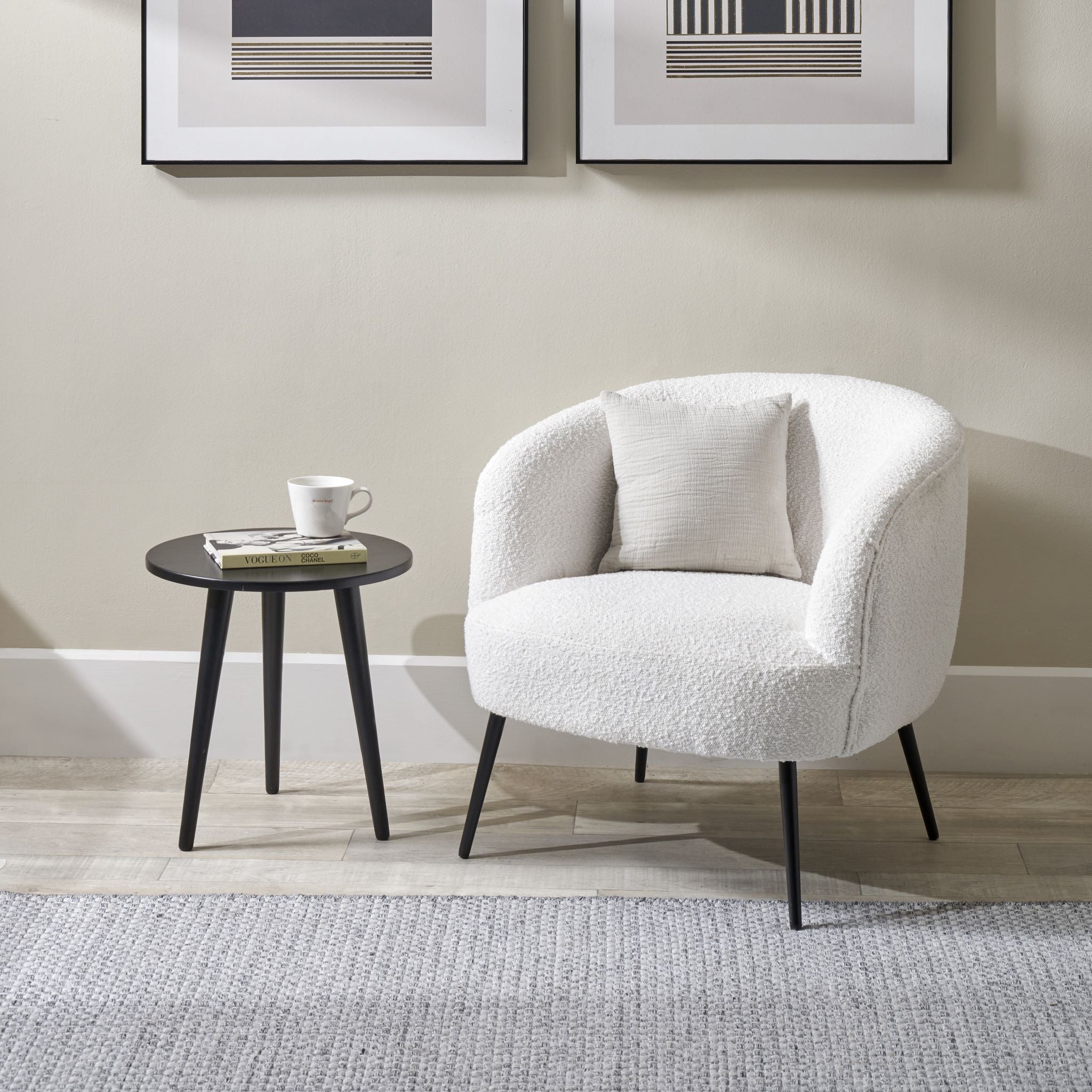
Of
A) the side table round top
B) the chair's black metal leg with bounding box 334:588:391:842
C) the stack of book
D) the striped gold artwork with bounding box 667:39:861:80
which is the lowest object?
the chair's black metal leg with bounding box 334:588:391:842

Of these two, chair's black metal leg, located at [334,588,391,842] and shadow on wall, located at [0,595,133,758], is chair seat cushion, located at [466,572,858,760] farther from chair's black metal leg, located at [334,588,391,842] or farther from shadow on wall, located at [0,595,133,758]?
shadow on wall, located at [0,595,133,758]

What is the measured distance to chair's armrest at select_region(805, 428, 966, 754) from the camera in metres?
1.44

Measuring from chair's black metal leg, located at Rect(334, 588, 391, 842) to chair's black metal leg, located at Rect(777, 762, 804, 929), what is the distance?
63cm

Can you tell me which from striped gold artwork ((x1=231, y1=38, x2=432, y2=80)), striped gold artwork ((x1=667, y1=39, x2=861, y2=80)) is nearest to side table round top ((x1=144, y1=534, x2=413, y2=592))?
striped gold artwork ((x1=231, y1=38, x2=432, y2=80))

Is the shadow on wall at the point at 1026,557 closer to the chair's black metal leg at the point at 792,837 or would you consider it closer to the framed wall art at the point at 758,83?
the framed wall art at the point at 758,83

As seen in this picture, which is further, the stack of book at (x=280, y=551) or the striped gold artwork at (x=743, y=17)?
the striped gold artwork at (x=743, y=17)

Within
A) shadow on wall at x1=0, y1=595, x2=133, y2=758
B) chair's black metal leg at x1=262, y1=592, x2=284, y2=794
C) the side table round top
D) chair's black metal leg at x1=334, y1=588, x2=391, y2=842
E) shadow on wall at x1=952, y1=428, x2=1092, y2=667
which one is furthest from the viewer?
shadow on wall at x1=0, y1=595, x2=133, y2=758

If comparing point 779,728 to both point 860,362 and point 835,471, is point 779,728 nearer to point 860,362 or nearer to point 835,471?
point 835,471

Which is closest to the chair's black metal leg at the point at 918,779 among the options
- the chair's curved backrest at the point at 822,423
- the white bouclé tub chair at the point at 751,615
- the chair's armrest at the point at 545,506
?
the white bouclé tub chair at the point at 751,615

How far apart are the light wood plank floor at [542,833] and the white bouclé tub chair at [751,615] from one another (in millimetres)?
108

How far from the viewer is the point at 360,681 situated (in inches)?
67.7

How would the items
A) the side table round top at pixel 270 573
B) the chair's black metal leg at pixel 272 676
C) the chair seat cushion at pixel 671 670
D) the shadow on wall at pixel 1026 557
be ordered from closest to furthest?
the chair seat cushion at pixel 671 670 → the side table round top at pixel 270 573 → the chair's black metal leg at pixel 272 676 → the shadow on wall at pixel 1026 557

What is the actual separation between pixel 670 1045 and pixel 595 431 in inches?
38.1

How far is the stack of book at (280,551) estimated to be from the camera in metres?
1.64
